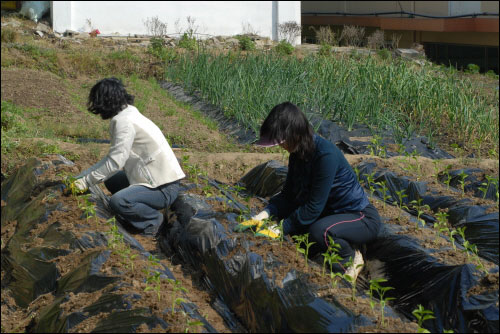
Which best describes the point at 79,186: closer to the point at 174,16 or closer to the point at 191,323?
the point at 191,323

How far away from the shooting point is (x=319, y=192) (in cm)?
387

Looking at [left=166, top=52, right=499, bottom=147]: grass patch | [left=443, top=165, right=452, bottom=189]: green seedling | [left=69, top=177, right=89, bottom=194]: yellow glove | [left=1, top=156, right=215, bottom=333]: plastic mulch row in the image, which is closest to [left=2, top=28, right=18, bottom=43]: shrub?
[left=166, top=52, right=499, bottom=147]: grass patch

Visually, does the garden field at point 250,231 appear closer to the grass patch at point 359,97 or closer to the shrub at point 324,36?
the grass patch at point 359,97

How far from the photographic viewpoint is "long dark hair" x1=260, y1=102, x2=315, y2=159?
372 centimetres

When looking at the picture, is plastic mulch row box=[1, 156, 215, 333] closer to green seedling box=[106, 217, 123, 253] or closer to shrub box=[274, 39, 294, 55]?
green seedling box=[106, 217, 123, 253]

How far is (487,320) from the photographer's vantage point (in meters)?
3.16

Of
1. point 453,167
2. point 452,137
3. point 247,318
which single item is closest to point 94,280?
point 247,318

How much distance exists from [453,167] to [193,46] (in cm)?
793

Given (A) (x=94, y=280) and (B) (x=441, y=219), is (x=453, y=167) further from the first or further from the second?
(A) (x=94, y=280)

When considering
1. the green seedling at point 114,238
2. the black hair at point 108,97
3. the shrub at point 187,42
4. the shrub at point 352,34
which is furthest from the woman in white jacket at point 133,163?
the shrub at point 352,34

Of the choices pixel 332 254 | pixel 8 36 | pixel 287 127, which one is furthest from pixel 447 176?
pixel 8 36

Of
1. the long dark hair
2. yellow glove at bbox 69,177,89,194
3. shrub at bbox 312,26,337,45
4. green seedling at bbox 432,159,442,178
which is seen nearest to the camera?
the long dark hair

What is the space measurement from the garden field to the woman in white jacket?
14 cm

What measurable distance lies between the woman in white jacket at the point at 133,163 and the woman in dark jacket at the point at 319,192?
0.91m
